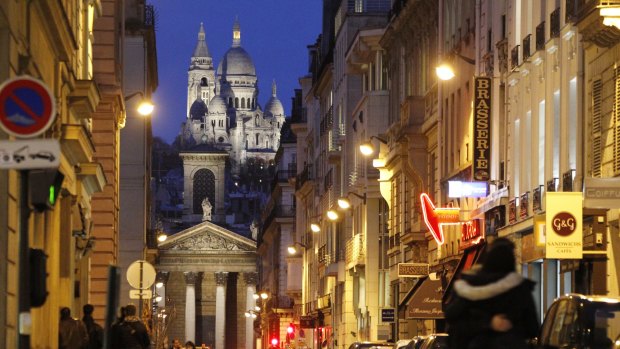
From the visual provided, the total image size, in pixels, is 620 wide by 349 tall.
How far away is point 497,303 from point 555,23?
19922 millimetres

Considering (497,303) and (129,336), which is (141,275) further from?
(497,303)

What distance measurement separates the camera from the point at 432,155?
52.3 metres

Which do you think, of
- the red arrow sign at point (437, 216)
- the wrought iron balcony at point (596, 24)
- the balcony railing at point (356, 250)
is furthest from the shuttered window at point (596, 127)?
the balcony railing at point (356, 250)

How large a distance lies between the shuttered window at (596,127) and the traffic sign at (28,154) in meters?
17.1

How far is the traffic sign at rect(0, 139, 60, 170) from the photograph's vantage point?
45.4ft

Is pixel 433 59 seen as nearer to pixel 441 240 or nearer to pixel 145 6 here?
pixel 441 240

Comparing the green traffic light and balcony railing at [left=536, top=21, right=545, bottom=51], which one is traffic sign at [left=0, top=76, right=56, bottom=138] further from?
balcony railing at [left=536, top=21, right=545, bottom=51]

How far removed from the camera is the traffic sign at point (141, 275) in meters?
32.9

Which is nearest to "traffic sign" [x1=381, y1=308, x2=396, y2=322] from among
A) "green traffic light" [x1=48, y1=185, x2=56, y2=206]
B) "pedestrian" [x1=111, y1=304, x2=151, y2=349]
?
"pedestrian" [x1=111, y1=304, x2=151, y2=349]

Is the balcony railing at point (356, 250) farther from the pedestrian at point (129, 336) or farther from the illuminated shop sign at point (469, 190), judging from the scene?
the pedestrian at point (129, 336)

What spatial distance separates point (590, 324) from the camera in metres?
18.9

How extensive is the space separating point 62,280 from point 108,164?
14.7 m

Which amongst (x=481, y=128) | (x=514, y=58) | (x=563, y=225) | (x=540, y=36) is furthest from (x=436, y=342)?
(x=481, y=128)

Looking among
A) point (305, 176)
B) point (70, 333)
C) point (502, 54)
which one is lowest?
point (70, 333)
